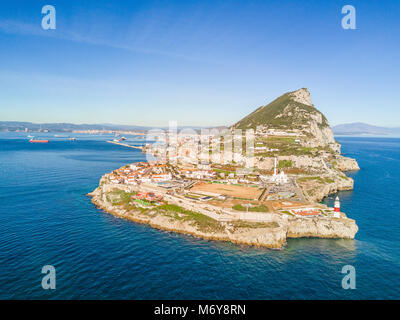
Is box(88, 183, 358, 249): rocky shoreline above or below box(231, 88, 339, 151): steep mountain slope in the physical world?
below

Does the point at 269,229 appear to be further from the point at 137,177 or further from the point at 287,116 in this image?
the point at 287,116

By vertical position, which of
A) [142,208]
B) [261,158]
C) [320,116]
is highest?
[320,116]
